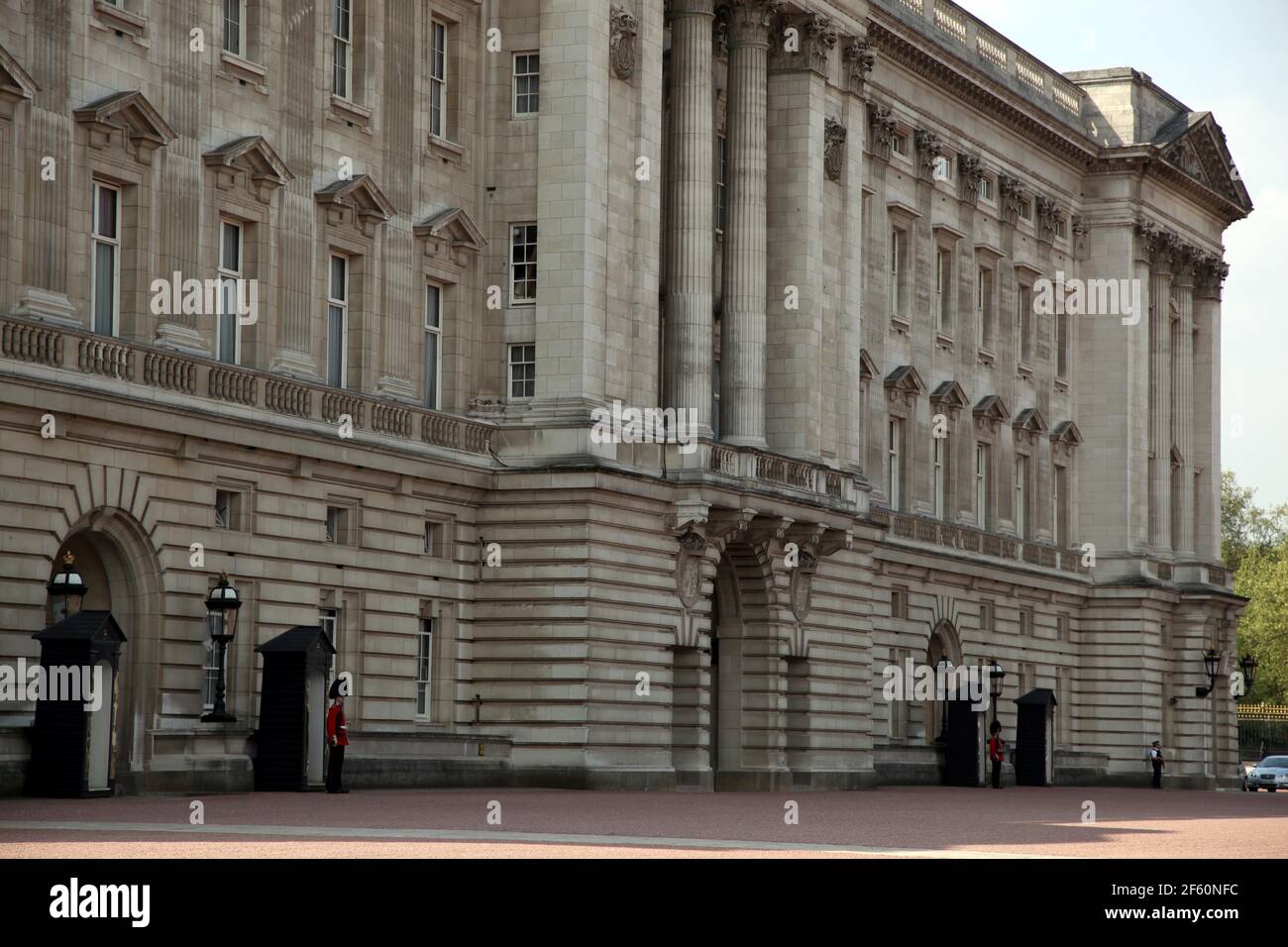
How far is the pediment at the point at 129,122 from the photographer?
39500mm

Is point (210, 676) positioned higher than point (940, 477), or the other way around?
point (940, 477)

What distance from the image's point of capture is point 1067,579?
85.3 metres

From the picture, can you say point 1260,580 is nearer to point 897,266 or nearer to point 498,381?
point 897,266

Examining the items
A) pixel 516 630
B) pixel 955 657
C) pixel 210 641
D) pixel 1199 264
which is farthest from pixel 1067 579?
Answer: pixel 210 641

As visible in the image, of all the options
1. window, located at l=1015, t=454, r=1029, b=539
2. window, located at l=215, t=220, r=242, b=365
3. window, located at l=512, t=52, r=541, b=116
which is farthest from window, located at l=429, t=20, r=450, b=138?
window, located at l=1015, t=454, r=1029, b=539

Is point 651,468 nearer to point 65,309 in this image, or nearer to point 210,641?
point 210,641

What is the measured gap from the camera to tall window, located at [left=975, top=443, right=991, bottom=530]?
261 ft

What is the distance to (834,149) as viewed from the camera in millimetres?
63312

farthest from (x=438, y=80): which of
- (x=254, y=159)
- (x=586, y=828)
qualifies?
(x=586, y=828)

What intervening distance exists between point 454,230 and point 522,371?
3.43 meters
